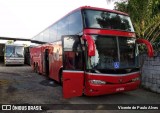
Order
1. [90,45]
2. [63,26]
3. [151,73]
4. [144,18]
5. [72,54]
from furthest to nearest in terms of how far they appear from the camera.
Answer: [144,18] → [63,26] → [151,73] → [72,54] → [90,45]

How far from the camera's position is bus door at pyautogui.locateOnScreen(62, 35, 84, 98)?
25.5 ft

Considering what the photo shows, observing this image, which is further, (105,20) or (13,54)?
(13,54)

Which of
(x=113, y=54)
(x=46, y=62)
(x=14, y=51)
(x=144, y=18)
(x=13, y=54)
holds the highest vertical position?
(x=144, y=18)

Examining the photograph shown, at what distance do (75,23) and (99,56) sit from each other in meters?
2.00

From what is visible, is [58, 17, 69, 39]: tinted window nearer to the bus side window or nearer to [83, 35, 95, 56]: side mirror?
the bus side window

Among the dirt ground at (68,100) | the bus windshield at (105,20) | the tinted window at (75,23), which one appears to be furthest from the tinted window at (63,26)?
the dirt ground at (68,100)

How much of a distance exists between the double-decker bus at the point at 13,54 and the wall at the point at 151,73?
16.8 metres

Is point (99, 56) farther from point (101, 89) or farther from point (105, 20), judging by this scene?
point (105, 20)

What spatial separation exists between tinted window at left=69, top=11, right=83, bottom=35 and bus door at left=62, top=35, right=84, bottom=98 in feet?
2.29

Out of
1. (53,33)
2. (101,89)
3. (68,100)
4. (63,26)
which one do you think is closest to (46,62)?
(53,33)

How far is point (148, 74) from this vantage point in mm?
10438

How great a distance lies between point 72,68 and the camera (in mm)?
7902

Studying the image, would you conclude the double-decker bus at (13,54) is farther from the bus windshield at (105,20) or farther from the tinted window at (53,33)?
the bus windshield at (105,20)

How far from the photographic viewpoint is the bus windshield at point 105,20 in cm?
812
